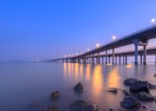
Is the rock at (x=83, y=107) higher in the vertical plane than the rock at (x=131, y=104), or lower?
lower

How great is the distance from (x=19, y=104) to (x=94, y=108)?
4.35 m

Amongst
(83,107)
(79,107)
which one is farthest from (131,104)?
(79,107)

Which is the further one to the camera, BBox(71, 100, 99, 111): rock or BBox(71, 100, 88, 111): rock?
BBox(71, 100, 88, 111): rock

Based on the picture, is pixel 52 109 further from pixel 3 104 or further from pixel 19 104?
pixel 3 104

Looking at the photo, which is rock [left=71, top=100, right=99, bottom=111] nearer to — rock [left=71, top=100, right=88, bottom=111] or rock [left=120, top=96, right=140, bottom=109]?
rock [left=71, top=100, right=88, bottom=111]

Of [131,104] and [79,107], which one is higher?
[131,104]

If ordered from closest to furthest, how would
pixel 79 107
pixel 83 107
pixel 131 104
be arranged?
1. pixel 131 104
2. pixel 83 107
3. pixel 79 107

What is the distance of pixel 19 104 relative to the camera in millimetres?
10898

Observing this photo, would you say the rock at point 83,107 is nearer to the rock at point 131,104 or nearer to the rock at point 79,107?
the rock at point 79,107

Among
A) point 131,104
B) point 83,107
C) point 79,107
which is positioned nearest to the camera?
point 131,104

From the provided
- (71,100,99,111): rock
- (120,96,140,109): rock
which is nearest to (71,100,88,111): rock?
(71,100,99,111): rock

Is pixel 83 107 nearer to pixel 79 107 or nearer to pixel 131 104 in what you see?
pixel 79 107

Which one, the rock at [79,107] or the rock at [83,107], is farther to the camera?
the rock at [79,107]

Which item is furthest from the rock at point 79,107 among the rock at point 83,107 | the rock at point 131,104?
the rock at point 131,104
